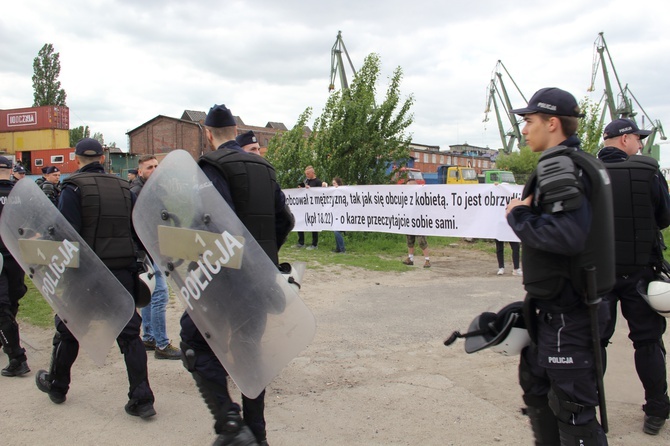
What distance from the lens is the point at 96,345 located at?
11.7ft

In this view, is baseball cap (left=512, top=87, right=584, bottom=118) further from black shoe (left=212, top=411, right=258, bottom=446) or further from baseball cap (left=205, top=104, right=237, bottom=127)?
black shoe (left=212, top=411, right=258, bottom=446)

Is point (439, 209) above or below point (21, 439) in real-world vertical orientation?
above

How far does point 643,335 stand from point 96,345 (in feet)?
12.1

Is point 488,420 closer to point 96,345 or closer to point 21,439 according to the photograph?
point 96,345

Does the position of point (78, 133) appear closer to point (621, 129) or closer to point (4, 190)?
point (4, 190)

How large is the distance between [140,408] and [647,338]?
3462 mm

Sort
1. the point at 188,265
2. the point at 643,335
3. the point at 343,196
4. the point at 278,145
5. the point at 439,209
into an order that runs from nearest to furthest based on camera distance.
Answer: the point at 188,265 < the point at 643,335 < the point at 439,209 < the point at 343,196 < the point at 278,145

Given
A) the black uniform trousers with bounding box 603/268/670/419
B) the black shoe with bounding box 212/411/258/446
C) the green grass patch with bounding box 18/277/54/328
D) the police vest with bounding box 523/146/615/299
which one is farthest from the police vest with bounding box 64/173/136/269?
the black uniform trousers with bounding box 603/268/670/419

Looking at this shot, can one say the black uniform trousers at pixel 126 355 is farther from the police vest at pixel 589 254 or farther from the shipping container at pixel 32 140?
the shipping container at pixel 32 140

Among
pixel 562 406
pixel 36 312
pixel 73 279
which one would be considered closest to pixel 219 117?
pixel 73 279

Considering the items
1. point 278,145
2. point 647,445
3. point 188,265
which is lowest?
point 647,445

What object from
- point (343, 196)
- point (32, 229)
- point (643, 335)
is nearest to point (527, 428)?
point (643, 335)

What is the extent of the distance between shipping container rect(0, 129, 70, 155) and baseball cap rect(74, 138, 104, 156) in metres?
39.0

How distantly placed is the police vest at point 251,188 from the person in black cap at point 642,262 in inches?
89.1
